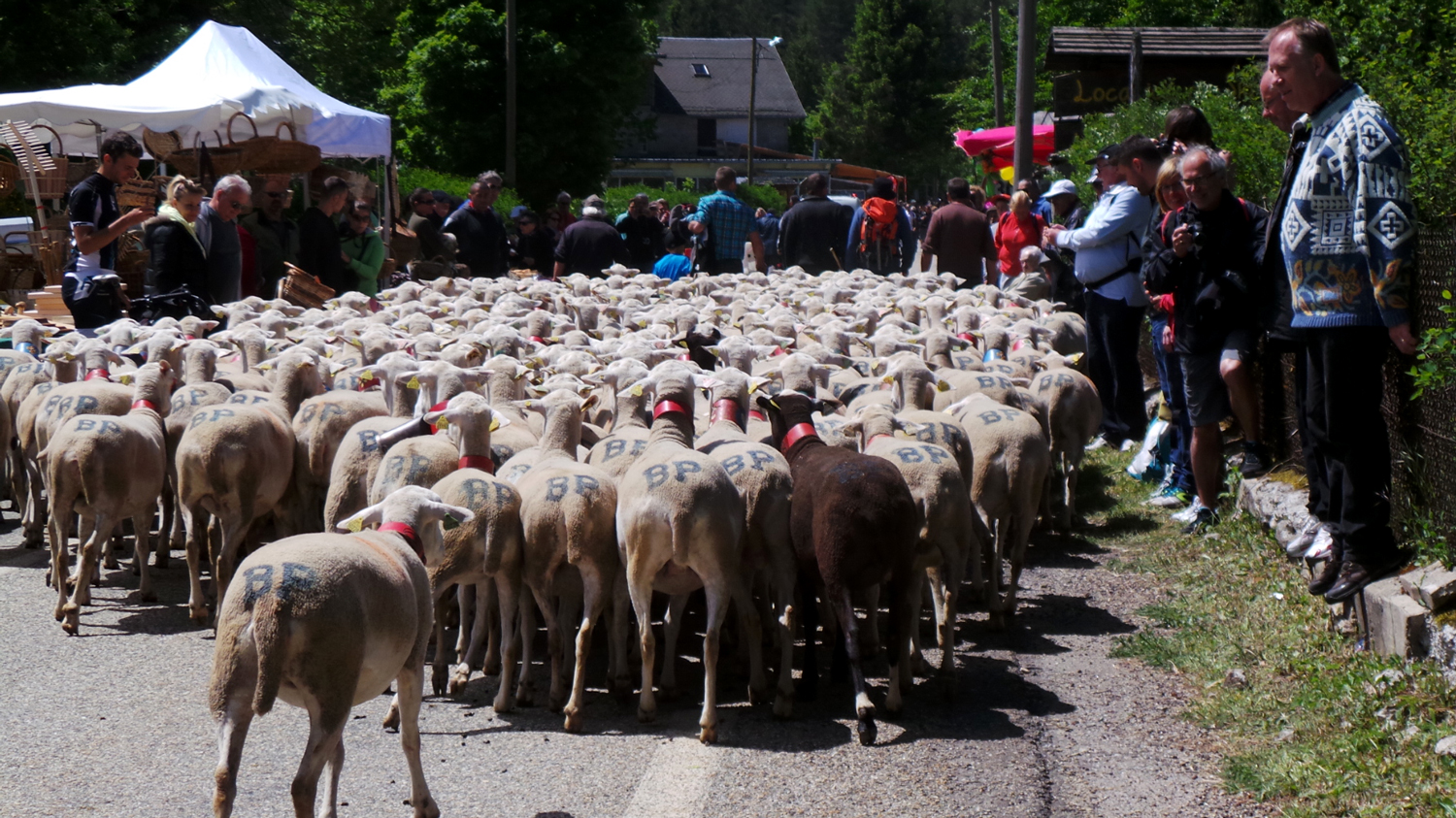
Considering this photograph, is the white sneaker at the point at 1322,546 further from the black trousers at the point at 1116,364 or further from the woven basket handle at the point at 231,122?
the woven basket handle at the point at 231,122

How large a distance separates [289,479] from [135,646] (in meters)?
1.29

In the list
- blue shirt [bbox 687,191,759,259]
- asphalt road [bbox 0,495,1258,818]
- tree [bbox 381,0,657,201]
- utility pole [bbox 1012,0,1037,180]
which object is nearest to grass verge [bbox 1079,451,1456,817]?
asphalt road [bbox 0,495,1258,818]

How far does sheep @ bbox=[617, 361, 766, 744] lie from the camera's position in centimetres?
534

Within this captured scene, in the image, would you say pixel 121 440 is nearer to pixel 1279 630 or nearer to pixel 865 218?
pixel 1279 630

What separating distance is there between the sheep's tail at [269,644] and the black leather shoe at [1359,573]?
4.19m

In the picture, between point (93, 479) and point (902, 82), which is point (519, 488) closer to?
point (93, 479)

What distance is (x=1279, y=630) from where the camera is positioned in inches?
235

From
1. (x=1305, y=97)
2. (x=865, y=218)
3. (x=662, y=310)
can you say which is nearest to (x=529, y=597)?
(x=1305, y=97)

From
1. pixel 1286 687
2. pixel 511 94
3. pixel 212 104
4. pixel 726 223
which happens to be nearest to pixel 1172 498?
pixel 1286 687

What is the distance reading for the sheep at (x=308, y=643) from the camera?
3.83 m

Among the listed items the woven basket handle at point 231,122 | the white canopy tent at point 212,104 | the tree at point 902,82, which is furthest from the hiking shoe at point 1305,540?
the tree at point 902,82

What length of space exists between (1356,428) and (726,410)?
3009 millimetres

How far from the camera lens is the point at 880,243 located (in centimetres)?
1709

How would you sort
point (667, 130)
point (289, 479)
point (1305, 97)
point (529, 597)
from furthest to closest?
point (667, 130) → point (289, 479) → point (529, 597) → point (1305, 97)
